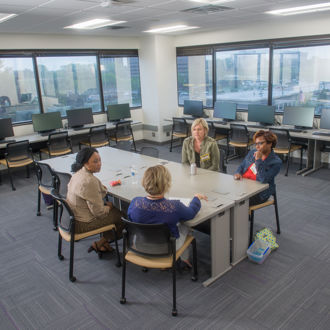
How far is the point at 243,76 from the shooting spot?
24.8 feet

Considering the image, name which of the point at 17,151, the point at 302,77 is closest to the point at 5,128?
the point at 17,151

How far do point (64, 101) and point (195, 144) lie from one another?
465 cm

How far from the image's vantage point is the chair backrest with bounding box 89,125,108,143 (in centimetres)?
705

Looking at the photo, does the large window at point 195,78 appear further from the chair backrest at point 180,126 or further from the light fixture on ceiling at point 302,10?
the light fixture on ceiling at point 302,10

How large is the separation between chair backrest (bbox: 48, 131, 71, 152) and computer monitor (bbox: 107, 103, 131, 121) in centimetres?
170

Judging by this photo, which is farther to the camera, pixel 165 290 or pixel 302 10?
pixel 302 10

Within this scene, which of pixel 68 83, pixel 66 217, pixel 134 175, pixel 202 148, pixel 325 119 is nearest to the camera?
pixel 66 217

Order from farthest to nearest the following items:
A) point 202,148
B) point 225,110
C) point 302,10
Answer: point 225,110, point 302,10, point 202,148

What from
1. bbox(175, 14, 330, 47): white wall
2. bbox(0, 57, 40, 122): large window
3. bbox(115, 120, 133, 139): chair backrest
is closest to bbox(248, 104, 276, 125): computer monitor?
bbox(175, 14, 330, 47): white wall

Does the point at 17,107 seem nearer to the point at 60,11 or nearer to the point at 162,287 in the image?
the point at 60,11

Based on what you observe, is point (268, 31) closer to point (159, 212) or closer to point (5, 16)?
point (5, 16)

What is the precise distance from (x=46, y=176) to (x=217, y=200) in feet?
7.69

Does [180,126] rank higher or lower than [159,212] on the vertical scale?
lower

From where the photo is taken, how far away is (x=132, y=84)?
8.84 metres
